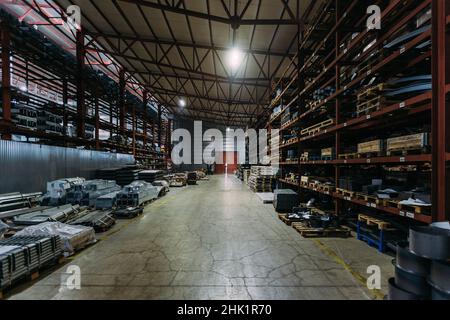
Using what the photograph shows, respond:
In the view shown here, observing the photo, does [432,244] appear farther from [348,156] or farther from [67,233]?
[67,233]

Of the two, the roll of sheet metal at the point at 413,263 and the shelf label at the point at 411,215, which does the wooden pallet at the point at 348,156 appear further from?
the roll of sheet metal at the point at 413,263

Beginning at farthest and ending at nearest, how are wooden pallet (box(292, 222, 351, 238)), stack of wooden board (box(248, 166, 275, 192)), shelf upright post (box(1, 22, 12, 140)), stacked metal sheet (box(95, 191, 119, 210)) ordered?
stack of wooden board (box(248, 166, 275, 192)) → stacked metal sheet (box(95, 191, 119, 210)) → shelf upright post (box(1, 22, 12, 140)) → wooden pallet (box(292, 222, 351, 238))

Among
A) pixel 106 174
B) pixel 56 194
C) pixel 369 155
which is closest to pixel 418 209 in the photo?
pixel 369 155

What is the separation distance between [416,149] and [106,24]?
46.6ft

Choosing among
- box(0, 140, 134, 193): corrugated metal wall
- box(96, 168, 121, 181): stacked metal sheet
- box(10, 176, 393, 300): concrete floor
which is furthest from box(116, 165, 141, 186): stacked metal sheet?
box(10, 176, 393, 300): concrete floor

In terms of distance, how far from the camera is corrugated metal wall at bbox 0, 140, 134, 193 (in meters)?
7.00

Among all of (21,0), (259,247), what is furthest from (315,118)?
(21,0)

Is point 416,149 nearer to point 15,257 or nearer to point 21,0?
point 15,257

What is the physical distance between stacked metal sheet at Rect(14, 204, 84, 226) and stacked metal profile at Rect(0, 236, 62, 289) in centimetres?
174

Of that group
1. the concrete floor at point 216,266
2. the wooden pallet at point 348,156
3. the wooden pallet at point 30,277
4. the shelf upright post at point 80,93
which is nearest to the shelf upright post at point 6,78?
the shelf upright post at point 80,93

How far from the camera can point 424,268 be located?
2.26 m

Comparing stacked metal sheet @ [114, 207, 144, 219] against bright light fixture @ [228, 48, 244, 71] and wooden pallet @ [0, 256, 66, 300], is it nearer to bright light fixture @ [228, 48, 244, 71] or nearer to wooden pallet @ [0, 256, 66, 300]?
→ wooden pallet @ [0, 256, 66, 300]

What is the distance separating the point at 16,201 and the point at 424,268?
31.1ft

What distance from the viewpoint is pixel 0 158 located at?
6.75 metres
